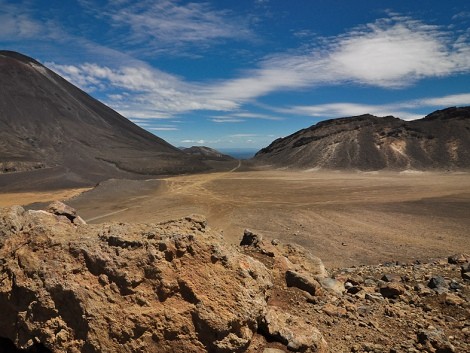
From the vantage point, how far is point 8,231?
5227 mm

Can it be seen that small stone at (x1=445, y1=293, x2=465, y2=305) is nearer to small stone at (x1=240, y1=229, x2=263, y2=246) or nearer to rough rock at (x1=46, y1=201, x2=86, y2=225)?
small stone at (x1=240, y1=229, x2=263, y2=246)

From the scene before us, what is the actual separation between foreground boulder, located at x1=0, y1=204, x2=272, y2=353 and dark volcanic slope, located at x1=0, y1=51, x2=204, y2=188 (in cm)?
5370

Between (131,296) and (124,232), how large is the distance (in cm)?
89

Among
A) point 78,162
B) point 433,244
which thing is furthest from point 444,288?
point 78,162

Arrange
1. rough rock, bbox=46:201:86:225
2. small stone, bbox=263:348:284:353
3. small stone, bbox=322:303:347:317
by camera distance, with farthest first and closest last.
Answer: rough rock, bbox=46:201:86:225
small stone, bbox=322:303:347:317
small stone, bbox=263:348:284:353

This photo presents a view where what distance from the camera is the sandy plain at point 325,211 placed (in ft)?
61.7

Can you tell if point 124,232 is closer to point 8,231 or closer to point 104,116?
point 8,231

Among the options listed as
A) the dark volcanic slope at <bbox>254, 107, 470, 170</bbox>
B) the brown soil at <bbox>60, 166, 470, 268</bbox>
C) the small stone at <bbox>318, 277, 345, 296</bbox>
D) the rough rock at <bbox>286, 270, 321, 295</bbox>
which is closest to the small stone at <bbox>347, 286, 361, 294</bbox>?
the small stone at <bbox>318, 277, 345, 296</bbox>

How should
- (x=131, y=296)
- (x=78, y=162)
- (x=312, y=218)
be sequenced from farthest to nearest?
(x=78, y=162)
(x=312, y=218)
(x=131, y=296)

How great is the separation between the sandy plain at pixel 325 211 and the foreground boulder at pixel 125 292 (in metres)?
12.4

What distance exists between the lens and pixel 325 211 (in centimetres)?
2833

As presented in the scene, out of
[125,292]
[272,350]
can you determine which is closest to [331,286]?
[272,350]

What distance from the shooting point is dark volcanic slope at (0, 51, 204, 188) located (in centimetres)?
6488

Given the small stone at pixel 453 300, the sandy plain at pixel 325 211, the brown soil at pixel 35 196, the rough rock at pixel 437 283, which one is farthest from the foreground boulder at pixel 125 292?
the brown soil at pixel 35 196
